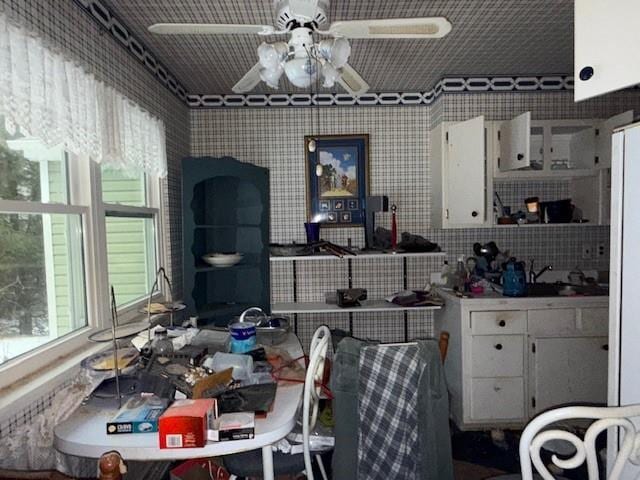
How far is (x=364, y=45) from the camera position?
7.06ft

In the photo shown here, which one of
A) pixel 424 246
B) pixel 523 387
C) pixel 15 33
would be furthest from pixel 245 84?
pixel 523 387

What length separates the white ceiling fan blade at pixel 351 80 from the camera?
159 centimetres

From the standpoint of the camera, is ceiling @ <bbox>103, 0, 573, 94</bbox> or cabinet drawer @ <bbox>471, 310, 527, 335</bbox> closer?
ceiling @ <bbox>103, 0, 573, 94</bbox>

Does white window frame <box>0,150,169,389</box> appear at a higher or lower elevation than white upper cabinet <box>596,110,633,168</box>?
lower

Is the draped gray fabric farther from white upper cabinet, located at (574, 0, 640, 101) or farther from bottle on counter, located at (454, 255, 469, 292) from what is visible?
bottle on counter, located at (454, 255, 469, 292)

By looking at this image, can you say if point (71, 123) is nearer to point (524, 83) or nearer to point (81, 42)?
point (81, 42)

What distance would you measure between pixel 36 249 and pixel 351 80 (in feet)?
4.80

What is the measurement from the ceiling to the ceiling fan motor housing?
0.50 metres

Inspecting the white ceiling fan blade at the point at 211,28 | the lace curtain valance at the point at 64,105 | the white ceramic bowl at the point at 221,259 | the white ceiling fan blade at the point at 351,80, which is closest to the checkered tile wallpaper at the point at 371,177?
the white ceramic bowl at the point at 221,259

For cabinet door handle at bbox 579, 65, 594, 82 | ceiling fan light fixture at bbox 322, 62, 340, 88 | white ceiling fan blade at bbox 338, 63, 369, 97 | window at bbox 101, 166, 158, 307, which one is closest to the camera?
cabinet door handle at bbox 579, 65, 594, 82

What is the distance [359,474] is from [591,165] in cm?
237

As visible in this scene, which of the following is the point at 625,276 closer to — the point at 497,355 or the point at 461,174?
the point at 497,355

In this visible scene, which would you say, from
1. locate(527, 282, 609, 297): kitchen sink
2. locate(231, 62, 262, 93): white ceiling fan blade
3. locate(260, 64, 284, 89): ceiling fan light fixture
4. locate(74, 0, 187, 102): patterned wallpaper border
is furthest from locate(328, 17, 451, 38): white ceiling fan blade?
locate(527, 282, 609, 297): kitchen sink

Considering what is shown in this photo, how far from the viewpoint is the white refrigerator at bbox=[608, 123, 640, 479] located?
1.00m
